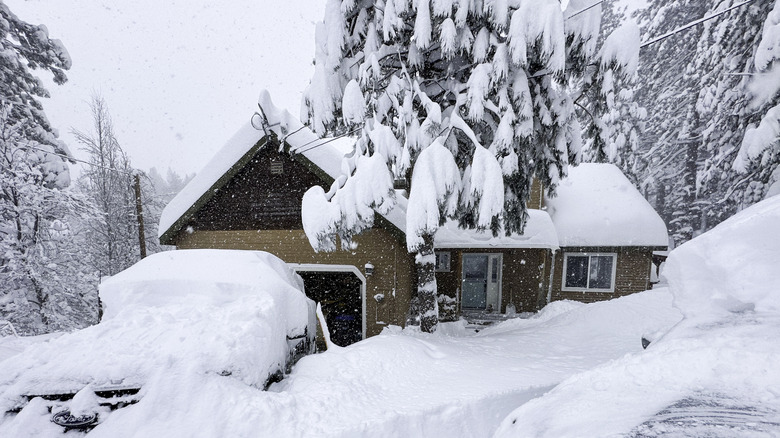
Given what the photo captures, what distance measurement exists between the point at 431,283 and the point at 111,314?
4.91m

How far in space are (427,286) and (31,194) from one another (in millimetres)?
12589

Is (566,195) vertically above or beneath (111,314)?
above

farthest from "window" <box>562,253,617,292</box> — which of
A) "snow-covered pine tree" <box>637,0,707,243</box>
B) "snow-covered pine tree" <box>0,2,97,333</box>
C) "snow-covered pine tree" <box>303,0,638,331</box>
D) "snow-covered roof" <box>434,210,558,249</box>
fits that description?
"snow-covered pine tree" <box>0,2,97,333</box>

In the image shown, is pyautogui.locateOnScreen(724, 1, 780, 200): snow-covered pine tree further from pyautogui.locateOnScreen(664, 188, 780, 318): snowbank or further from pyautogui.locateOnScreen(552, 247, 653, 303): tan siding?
pyautogui.locateOnScreen(664, 188, 780, 318): snowbank

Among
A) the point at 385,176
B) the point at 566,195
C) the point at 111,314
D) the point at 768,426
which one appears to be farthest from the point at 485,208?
the point at 566,195

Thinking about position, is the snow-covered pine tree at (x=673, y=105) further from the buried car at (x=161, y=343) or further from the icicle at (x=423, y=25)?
the buried car at (x=161, y=343)

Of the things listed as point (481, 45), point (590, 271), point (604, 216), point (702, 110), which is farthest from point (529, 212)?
point (702, 110)

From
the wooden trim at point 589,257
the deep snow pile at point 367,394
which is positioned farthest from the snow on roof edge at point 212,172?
the wooden trim at point 589,257

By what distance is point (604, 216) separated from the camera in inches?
447

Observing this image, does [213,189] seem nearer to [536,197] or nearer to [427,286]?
[427,286]

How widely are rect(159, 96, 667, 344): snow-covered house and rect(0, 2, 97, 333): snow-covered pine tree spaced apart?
19.1ft

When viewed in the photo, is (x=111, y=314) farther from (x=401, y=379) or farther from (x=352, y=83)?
(x=352, y=83)

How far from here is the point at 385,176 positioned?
4852 millimetres

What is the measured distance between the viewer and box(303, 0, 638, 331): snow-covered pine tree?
4.63 metres
